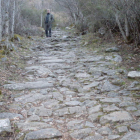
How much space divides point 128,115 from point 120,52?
474 centimetres

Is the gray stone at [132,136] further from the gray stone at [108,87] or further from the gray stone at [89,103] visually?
the gray stone at [108,87]

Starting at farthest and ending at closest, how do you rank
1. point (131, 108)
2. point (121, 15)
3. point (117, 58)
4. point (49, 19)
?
point (49, 19)
point (121, 15)
point (117, 58)
point (131, 108)

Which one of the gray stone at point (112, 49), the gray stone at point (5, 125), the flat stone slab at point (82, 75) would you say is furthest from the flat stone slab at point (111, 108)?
the gray stone at point (112, 49)

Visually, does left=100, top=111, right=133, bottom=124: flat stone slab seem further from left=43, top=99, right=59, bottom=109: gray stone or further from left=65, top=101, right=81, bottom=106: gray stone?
left=43, top=99, right=59, bottom=109: gray stone

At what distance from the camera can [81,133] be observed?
2701 mm

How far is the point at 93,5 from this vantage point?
949cm

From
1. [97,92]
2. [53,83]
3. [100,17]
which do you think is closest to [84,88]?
[97,92]

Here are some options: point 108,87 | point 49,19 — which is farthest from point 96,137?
point 49,19

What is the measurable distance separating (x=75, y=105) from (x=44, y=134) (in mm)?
1169

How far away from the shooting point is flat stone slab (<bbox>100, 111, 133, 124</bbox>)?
2990mm

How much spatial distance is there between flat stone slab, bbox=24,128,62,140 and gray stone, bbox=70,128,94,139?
0.67ft

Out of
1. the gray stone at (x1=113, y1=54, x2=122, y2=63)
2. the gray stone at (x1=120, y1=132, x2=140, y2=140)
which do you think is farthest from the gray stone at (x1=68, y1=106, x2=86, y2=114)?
the gray stone at (x1=113, y1=54, x2=122, y2=63)

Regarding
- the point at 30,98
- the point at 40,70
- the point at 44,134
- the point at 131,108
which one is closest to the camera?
the point at 44,134

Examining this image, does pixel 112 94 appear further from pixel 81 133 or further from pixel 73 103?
pixel 81 133
